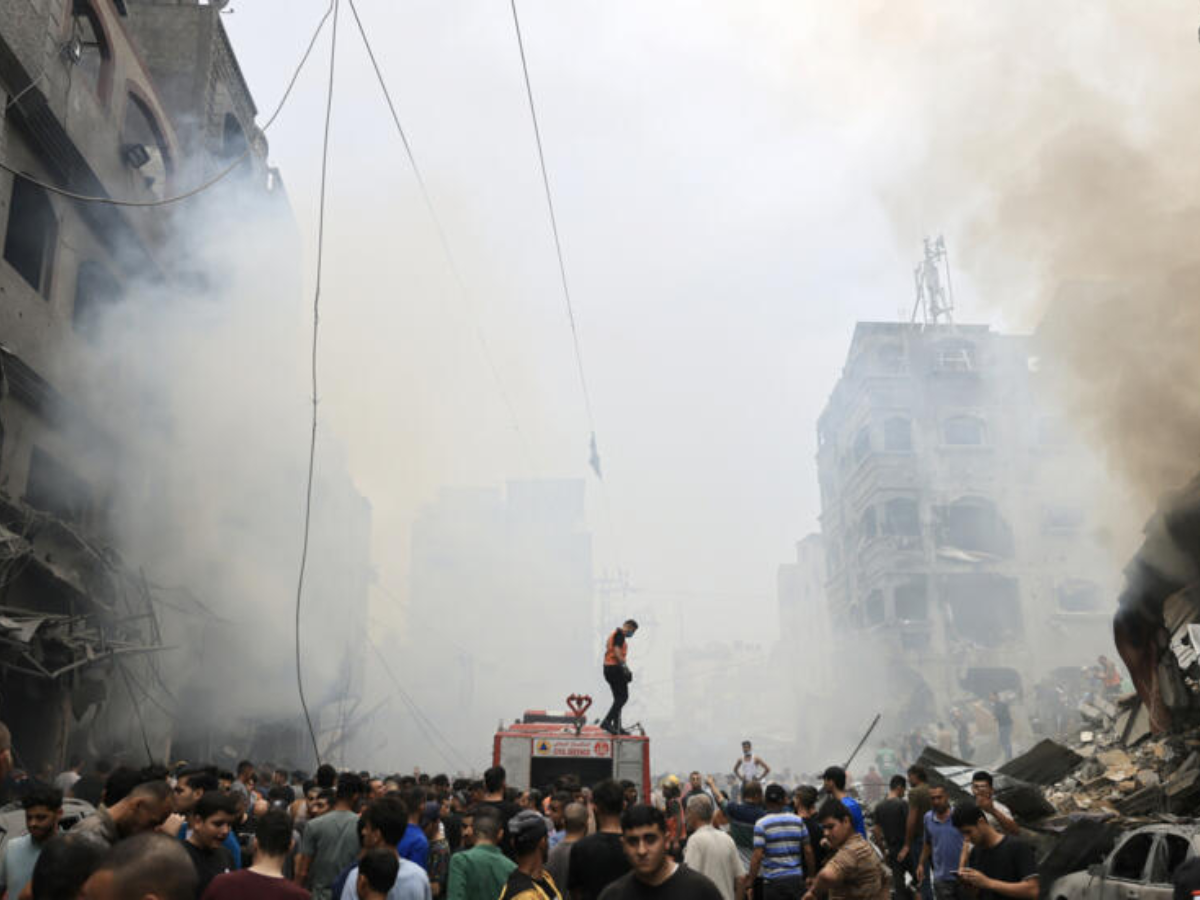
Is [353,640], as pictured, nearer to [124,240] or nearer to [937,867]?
[124,240]

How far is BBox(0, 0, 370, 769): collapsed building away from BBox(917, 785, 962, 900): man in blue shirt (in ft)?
35.5

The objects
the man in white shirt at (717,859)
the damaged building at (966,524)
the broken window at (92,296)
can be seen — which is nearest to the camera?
the man in white shirt at (717,859)

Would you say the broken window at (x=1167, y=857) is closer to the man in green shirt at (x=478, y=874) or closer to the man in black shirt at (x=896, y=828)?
the man in black shirt at (x=896, y=828)

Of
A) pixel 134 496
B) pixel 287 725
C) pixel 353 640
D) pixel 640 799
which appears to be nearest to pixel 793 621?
pixel 353 640

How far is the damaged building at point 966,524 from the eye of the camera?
38.1 m

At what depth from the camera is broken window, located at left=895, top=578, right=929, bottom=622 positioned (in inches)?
1551

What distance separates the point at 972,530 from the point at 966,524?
0.32 m

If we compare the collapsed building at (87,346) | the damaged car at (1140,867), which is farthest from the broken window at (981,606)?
the damaged car at (1140,867)

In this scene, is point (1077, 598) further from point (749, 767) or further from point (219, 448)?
point (219, 448)

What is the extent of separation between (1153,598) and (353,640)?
27504 millimetres

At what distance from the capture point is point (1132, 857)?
26.2ft

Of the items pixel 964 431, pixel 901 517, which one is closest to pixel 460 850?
pixel 901 517

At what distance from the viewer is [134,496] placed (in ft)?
67.5

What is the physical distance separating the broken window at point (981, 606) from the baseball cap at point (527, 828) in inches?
1440
